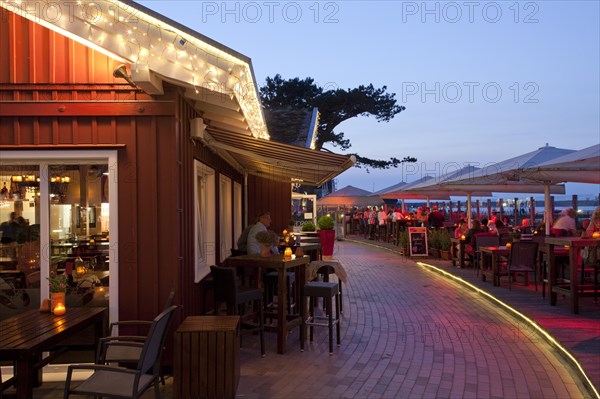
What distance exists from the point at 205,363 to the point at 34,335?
1.26 metres

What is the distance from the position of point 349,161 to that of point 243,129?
1.81 meters

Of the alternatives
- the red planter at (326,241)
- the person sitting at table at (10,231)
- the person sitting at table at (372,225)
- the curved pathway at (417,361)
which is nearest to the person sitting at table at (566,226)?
the curved pathway at (417,361)

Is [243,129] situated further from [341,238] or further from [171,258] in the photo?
[341,238]

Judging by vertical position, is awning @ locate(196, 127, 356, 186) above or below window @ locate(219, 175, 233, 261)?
above

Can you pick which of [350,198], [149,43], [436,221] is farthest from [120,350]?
[350,198]

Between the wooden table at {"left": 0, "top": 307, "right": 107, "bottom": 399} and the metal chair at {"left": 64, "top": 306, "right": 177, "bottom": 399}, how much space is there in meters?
0.25

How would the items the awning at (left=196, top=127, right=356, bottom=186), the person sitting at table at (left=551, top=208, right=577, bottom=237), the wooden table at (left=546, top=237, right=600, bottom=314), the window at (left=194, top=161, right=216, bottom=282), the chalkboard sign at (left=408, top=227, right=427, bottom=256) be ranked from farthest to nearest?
the chalkboard sign at (left=408, top=227, right=427, bottom=256), the person sitting at table at (left=551, top=208, right=577, bottom=237), the wooden table at (left=546, top=237, right=600, bottom=314), the window at (left=194, top=161, right=216, bottom=282), the awning at (left=196, top=127, right=356, bottom=186)

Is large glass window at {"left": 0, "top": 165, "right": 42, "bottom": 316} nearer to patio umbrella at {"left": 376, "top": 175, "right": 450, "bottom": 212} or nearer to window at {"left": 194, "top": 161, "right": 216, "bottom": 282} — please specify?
window at {"left": 194, "top": 161, "right": 216, "bottom": 282}

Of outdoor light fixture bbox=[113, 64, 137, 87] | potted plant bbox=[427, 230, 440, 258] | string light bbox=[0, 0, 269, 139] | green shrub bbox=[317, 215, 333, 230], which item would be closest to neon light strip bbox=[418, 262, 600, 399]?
string light bbox=[0, 0, 269, 139]

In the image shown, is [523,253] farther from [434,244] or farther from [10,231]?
[10,231]

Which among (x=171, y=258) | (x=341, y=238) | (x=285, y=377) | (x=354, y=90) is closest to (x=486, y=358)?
(x=285, y=377)

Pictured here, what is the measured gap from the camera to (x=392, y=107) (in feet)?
107

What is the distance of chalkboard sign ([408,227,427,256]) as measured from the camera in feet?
57.6

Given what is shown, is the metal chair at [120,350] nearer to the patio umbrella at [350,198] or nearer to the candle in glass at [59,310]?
the candle in glass at [59,310]
